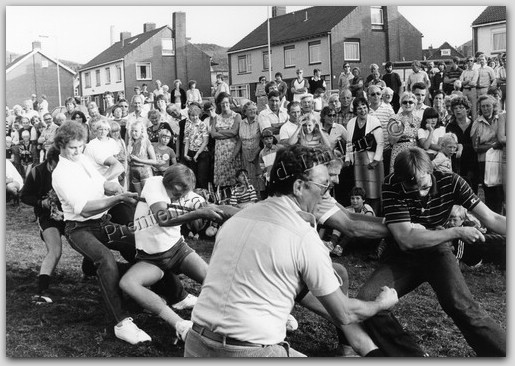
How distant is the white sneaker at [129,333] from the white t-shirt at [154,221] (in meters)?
0.48

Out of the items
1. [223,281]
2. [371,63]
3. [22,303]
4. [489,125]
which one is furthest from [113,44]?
Result: [371,63]

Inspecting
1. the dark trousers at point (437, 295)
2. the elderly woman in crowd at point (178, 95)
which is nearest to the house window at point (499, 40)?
the dark trousers at point (437, 295)

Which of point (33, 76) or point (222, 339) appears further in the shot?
point (33, 76)

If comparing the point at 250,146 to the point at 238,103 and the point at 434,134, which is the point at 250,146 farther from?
the point at 434,134

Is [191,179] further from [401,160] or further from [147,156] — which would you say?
[147,156]

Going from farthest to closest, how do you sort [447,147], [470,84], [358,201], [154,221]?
[470,84]
[358,201]
[447,147]
[154,221]

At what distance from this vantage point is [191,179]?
4.08 meters

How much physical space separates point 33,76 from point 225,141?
125 inches

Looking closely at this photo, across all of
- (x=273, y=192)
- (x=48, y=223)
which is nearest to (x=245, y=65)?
(x=48, y=223)

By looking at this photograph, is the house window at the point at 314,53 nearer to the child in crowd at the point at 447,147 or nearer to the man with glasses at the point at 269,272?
the child in crowd at the point at 447,147

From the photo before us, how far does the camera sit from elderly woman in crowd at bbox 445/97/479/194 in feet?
17.5

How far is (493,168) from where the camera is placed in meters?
4.89

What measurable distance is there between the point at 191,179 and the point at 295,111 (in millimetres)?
2805

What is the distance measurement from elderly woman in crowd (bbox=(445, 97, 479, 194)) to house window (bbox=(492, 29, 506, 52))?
1.29 m
